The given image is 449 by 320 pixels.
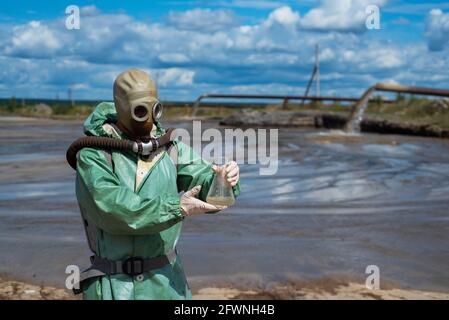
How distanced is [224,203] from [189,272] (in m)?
3.48

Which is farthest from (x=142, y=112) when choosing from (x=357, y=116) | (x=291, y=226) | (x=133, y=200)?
(x=357, y=116)

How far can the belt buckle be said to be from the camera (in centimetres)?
285

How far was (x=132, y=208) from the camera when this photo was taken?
2658 mm

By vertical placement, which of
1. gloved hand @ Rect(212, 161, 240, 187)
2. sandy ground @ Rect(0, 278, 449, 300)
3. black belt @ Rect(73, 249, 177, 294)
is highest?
gloved hand @ Rect(212, 161, 240, 187)

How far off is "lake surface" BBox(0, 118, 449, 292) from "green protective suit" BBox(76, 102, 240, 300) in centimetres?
301

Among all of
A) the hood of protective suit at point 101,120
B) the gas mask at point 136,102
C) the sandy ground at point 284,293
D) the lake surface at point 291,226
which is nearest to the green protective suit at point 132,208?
the hood of protective suit at point 101,120

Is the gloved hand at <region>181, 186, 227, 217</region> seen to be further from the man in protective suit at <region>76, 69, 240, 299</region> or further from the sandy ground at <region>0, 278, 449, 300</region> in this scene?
the sandy ground at <region>0, 278, 449, 300</region>

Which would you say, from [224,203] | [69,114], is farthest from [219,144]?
[69,114]

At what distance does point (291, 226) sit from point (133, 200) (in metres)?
5.71

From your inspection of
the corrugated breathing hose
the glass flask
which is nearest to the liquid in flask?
the glass flask

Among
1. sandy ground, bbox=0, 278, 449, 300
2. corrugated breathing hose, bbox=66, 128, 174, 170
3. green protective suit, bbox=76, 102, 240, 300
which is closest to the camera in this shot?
green protective suit, bbox=76, 102, 240, 300

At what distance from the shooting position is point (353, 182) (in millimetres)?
11648

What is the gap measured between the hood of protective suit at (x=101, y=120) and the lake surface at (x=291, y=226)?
3.22m

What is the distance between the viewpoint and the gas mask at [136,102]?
112 inches
